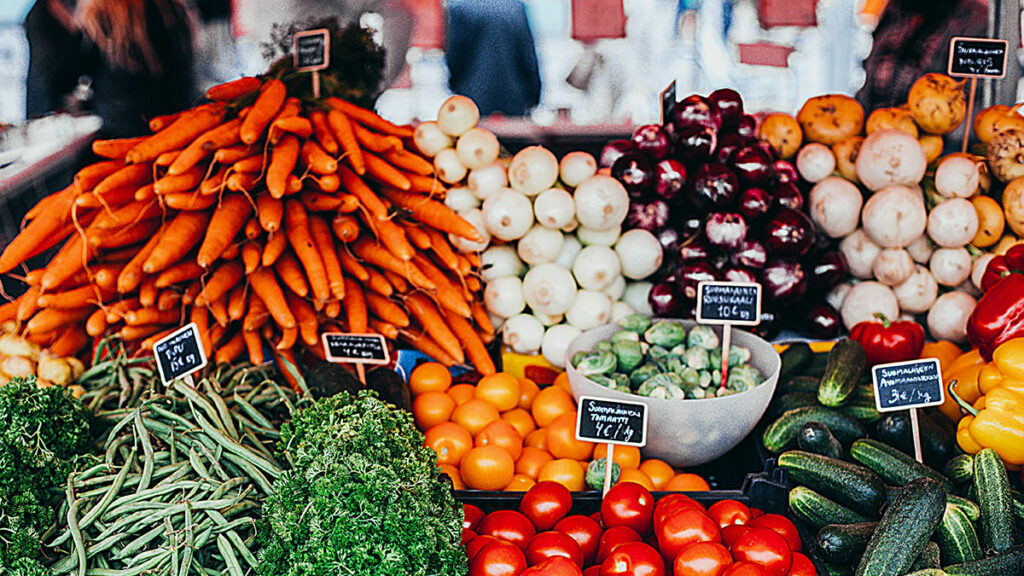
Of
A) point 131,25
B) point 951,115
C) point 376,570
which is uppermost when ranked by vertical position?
point 131,25

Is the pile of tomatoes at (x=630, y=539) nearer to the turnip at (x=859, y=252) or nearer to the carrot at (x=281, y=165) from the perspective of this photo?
the carrot at (x=281, y=165)

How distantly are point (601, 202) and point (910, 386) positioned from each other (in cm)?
108

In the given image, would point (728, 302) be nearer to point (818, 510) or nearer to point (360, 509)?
point (818, 510)

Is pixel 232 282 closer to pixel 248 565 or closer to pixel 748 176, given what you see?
pixel 248 565

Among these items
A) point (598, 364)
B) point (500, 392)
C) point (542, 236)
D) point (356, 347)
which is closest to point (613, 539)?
point (598, 364)

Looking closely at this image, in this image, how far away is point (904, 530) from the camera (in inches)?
58.1

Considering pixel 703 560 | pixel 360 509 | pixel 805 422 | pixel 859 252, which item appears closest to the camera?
pixel 360 509

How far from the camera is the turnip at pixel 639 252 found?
103 inches

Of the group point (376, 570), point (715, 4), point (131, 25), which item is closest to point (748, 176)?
point (376, 570)

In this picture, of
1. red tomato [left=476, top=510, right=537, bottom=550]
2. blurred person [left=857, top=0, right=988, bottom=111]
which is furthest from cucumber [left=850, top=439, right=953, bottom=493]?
blurred person [left=857, top=0, right=988, bottom=111]

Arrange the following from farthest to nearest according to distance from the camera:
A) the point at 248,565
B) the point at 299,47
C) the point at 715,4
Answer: the point at 715,4
the point at 299,47
the point at 248,565

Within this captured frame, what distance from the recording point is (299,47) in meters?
2.76

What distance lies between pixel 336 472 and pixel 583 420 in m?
0.73

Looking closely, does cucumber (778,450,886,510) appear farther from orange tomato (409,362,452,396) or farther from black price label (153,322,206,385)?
black price label (153,322,206,385)
